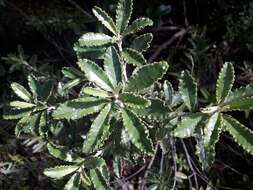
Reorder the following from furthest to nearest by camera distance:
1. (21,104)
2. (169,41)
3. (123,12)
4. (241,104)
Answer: (169,41), (21,104), (123,12), (241,104)

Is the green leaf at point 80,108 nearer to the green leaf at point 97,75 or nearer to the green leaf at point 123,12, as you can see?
the green leaf at point 97,75

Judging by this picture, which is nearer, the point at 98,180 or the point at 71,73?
the point at 98,180

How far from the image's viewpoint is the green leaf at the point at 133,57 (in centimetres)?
119

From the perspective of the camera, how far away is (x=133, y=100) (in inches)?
38.8

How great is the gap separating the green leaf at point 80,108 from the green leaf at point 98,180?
25 centimetres

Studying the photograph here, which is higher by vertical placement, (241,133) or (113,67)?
(113,67)

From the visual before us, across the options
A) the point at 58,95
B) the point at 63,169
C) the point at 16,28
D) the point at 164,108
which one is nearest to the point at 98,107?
the point at 164,108

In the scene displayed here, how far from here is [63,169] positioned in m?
1.19

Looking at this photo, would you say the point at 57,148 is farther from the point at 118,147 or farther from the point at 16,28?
the point at 16,28

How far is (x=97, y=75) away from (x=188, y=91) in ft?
0.73

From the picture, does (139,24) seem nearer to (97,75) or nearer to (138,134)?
(97,75)

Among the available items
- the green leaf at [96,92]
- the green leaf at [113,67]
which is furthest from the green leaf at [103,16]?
the green leaf at [96,92]

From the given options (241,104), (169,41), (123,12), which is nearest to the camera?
(241,104)

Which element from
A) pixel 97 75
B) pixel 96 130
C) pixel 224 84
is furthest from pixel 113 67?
pixel 224 84
